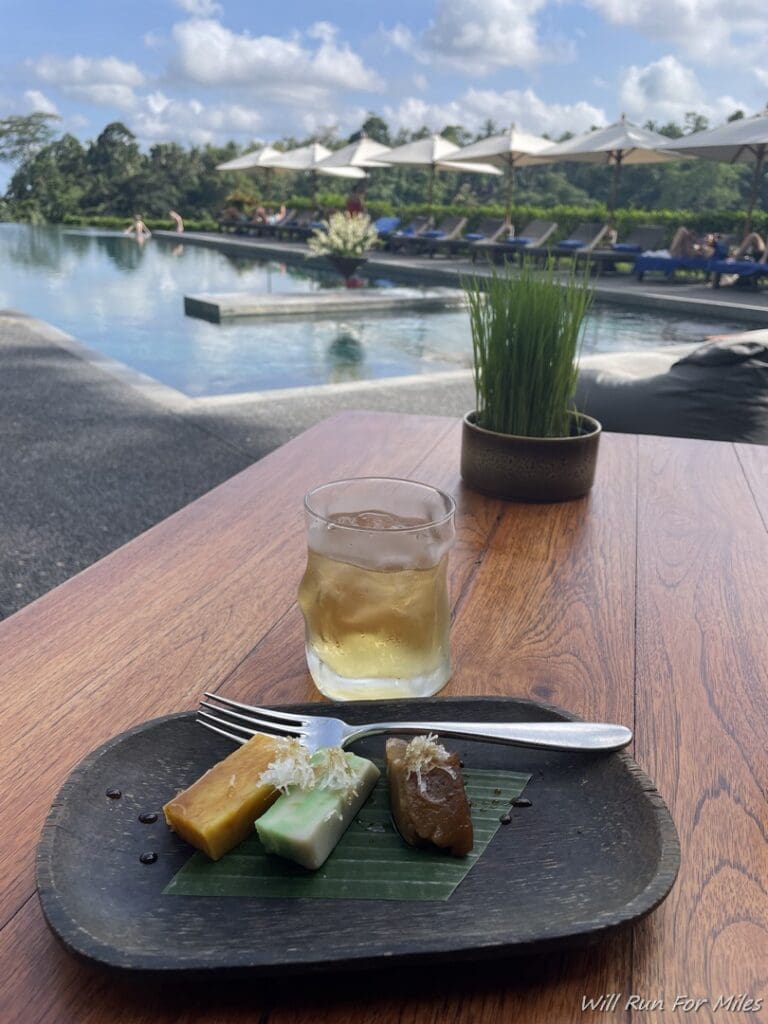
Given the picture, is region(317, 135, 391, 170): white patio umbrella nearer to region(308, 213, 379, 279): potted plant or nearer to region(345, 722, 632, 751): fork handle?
region(308, 213, 379, 279): potted plant

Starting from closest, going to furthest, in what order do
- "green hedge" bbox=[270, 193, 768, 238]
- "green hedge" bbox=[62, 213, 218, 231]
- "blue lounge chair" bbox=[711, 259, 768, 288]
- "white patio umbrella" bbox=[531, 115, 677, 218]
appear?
"blue lounge chair" bbox=[711, 259, 768, 288]
"white patio umbrella" bbox=[531, 115, 677, 218]
"green hedge" bbox=[270, 193, 768, 238]
"green hedge" bbox=[62, 213, 218, 231]

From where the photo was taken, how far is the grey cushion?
247 centimetres

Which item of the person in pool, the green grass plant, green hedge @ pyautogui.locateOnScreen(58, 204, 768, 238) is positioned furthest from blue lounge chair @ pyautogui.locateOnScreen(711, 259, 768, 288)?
the person in pool

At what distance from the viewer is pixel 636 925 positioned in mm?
488

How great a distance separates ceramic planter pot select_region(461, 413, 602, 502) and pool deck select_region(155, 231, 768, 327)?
5552 millimetres

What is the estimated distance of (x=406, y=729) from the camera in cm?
64

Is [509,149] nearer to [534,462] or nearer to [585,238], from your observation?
[585,238]

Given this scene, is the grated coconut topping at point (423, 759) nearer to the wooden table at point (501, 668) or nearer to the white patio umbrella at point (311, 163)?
the wooden table at point (501, 668)

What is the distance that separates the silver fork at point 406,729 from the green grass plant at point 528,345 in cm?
72

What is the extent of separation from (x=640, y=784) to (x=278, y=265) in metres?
Result: 15.6

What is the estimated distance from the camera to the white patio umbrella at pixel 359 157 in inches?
701

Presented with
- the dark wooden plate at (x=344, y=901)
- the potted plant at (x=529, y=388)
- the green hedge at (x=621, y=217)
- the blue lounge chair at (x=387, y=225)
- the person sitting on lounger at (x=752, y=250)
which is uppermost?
the green hedge at (x=621, y=217)

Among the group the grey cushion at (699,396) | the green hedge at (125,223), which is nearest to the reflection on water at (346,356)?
the grey cushion at (699,396)

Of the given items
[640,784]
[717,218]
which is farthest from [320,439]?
[717,218]
